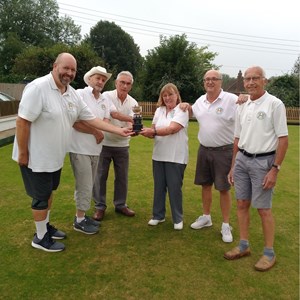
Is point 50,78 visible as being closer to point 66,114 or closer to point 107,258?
point 66,114

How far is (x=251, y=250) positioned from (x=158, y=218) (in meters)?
1.22

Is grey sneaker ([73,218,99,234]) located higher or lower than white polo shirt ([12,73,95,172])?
lower

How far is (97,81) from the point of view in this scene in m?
3.77

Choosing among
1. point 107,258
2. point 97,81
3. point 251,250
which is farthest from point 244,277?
point 97,81

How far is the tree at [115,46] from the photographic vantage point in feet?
139

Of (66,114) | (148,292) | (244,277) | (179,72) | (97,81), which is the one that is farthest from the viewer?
(179,72)

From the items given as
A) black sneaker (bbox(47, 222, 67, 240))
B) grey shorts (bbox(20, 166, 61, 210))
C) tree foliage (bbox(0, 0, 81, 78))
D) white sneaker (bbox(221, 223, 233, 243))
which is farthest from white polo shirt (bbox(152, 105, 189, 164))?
tree foliage (bbox(0, 0, 81, 78))

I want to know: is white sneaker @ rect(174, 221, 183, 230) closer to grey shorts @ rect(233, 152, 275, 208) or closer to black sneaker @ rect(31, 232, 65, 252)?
grey shorts @ rect(233, 152, 275, 208)

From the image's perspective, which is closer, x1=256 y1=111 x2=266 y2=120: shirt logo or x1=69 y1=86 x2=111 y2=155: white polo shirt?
x1=256 y1=111 x2=266 y2=120: shirt logo

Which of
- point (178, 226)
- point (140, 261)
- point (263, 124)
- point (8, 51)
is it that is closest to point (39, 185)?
point (140, 261)

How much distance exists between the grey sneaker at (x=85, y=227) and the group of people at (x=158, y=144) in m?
0.01

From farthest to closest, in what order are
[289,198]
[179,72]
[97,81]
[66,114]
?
[179,72]
[289,198]
[97,81]
[66,114]

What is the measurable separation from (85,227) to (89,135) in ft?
3.61

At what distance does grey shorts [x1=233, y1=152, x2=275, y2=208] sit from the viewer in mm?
3002
